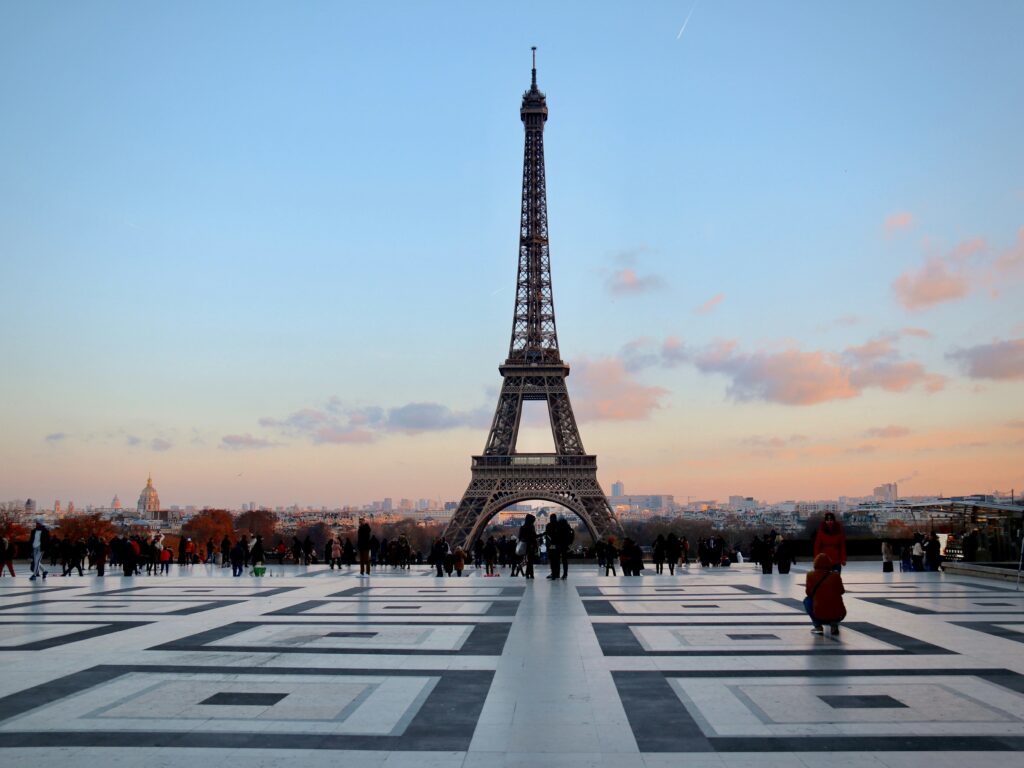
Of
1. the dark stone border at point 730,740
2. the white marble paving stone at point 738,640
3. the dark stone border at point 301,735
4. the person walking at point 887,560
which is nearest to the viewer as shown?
the dark stone border at point 730,740

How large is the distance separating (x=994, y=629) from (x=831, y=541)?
7.36 feet

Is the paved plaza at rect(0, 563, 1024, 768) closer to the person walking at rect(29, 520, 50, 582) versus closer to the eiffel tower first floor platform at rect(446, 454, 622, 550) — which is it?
the person walking at rect(29, 520, 50, 582)

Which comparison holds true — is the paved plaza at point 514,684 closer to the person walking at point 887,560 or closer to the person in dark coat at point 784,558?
the person in dark coat at point 784,558

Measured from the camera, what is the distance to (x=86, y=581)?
21.6 metres

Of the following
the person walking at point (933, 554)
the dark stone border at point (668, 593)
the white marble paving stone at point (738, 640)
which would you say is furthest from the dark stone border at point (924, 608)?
the person walking at point (933, 554)

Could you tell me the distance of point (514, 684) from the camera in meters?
8.41

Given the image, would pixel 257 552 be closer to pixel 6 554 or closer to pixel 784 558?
pixel 6 554

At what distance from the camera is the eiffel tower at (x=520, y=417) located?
5922 cm

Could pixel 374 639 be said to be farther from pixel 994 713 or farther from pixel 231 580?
pixel 231 580

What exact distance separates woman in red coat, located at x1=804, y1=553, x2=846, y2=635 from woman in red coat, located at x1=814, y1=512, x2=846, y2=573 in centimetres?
72

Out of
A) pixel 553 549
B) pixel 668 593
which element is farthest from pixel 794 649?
pixel 553 549

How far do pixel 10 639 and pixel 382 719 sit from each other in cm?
680

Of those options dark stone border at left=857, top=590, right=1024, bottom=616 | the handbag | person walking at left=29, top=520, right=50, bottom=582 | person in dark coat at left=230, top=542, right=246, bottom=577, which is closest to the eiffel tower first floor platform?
person in dark coat at left=230, top=542, right=246, bottom=577

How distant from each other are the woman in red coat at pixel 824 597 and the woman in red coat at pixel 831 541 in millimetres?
717
